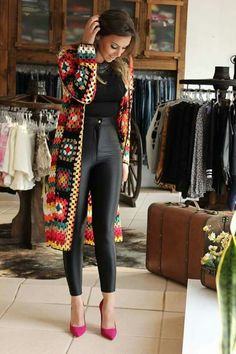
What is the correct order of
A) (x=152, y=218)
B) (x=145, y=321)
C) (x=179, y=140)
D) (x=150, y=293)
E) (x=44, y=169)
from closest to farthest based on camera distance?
1. (x=145, y=321)
2. (x=150, y=293)
3. (x=152, y=218)
4. (x=44, y=169)
5. (x=179, y=140)

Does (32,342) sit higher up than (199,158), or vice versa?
(199,158)

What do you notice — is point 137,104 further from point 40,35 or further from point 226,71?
point 226,71

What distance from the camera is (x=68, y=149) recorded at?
238cm

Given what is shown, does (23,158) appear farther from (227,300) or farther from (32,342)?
(227,300)

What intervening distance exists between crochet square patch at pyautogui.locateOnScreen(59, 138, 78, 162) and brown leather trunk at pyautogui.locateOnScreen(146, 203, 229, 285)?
2.88ft

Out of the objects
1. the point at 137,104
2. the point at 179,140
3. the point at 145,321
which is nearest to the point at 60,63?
the point at 145,321

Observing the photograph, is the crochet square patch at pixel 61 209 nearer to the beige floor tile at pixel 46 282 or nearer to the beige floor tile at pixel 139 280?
the beige floor tile at pixel 46 282

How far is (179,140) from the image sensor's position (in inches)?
171

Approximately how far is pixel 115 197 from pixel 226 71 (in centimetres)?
240

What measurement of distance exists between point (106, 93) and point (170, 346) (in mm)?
1044

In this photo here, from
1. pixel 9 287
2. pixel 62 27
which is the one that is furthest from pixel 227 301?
pixel 62 27

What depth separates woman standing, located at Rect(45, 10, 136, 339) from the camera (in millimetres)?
2314

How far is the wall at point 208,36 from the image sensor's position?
6.91 metres

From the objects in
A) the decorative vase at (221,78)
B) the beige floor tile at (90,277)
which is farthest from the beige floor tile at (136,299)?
the decorative vase at (221,78)
